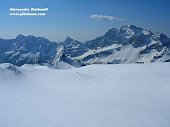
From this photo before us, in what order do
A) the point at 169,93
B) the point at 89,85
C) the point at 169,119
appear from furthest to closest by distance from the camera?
the point at 89,85 < the point at 169,93 < the point at 169,119

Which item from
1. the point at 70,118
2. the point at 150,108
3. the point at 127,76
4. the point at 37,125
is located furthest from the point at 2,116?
the point at 127,76

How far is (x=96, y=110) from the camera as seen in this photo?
19.0 m

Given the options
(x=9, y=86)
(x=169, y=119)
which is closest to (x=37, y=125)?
(x=169, y=119)

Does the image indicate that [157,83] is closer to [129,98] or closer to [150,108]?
[129,98]

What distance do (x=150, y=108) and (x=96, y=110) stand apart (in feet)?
14.0

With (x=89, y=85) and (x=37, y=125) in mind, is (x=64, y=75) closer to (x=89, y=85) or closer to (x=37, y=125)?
(x=89, y=85)

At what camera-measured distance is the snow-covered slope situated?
16.8 meters

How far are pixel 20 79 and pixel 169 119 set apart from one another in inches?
995

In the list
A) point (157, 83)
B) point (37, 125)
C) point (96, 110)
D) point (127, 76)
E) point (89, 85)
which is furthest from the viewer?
point (127, 76)

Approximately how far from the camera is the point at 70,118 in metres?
17.3

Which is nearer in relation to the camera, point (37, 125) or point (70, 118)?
point (37, 125)

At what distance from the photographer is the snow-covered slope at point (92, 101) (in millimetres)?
16797

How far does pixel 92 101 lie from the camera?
74.3ft

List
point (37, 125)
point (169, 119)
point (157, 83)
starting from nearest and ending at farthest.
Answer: point (37, 125)
point (169, 119)
point (157, 83)
